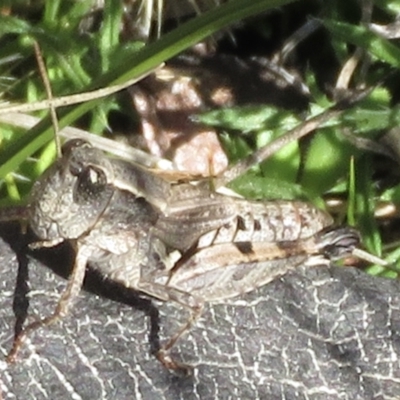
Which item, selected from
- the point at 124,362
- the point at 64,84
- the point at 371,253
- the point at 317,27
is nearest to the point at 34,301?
the point at 124,362

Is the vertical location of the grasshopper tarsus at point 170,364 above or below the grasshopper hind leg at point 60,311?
below

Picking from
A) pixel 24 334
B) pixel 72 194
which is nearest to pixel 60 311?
pixel 24 334

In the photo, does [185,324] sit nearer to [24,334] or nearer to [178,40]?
[24,334]

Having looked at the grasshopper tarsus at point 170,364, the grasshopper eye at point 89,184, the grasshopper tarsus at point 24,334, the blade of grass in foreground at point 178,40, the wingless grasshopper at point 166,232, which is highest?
the blade of grass in foreground at point 178,40

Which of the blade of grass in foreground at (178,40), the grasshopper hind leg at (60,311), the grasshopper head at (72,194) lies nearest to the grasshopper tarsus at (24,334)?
the grasshopper hind leg at (60,311)

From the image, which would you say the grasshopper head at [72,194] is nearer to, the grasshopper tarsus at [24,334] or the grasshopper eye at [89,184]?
the grasshopper eye at [89,184]
